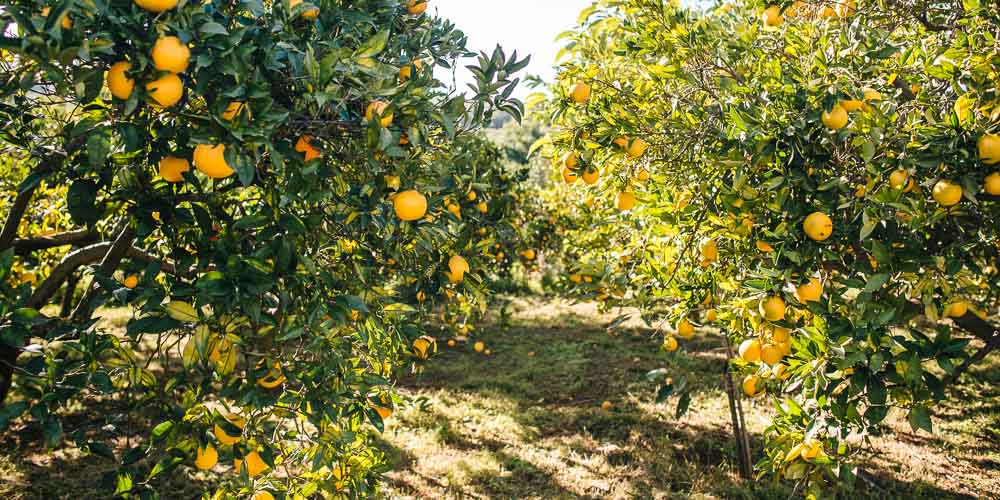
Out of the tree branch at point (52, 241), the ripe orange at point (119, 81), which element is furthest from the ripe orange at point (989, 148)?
the tree branch at point (52, 241)

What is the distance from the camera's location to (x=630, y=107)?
8.26 feet

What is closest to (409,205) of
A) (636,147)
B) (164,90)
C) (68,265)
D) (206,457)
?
(164,90)

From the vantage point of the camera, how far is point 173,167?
165cm

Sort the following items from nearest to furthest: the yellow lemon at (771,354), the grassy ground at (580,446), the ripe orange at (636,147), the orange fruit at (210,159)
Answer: the orange fruit at (210,159) → the yellow lemon at (771,354) → the ripe orange at (636,147) → the grassy ground at (580,446)

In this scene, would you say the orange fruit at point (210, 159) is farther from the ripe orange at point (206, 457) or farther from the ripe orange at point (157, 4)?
the ripe orange at point (206, 457)

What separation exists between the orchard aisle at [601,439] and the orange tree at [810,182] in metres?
0.47

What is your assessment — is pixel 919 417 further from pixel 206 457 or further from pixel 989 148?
pixel 206 457

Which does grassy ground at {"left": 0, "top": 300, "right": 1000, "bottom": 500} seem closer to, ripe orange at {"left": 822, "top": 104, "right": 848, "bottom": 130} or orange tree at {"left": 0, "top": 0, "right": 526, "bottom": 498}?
ripe orange at {"left": 822, "top": 104, "right": 848, "bottom": 130}

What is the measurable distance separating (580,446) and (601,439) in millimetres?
246

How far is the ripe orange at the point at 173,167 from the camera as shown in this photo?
1.64 metres

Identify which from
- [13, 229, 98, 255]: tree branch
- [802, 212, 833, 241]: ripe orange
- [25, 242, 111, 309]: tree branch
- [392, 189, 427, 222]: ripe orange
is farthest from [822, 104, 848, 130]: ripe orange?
[13, 229, 98, 255]: tree branch

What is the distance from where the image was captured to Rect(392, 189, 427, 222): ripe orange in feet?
5.32

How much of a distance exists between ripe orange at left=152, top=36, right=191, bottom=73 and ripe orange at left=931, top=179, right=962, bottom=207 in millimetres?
2087

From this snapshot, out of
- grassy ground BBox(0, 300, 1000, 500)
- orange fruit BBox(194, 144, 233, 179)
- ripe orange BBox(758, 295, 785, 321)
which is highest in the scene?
orange fruit BBox(194, 144, 233, 179)
